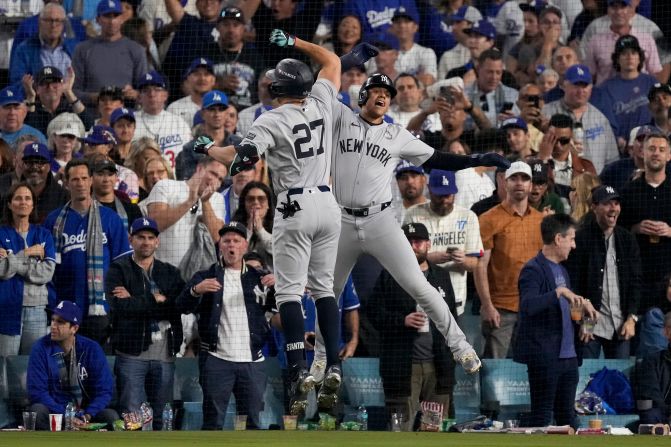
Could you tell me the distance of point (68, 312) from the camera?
12.3 metres

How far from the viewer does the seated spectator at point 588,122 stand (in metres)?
15.5

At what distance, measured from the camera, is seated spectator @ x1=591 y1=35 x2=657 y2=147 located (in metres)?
16.0

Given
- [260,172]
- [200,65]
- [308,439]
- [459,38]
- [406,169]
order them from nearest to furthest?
[308,439]
[406,169]
[260,172]
[200,65]
[459,38]

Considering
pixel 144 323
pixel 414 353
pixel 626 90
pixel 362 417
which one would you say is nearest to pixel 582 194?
pixel 626 90

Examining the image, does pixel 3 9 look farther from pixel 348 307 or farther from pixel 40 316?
pixel 348 307

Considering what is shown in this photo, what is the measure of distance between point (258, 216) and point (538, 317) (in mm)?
2928

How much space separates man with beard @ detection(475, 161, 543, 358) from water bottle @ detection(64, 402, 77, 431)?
13.4 ft

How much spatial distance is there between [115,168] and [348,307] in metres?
2.82

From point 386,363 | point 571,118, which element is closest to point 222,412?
point 386,363

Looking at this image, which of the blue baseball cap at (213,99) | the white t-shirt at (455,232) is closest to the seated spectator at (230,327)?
the white t-shirt at (455,232)

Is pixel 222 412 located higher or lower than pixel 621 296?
lower

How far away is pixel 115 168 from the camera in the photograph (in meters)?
13.6

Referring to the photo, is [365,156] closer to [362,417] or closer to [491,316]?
[362,417]

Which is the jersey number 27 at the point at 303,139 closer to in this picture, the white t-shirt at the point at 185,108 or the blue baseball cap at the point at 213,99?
the blue baseball cap at the point at 213,99
